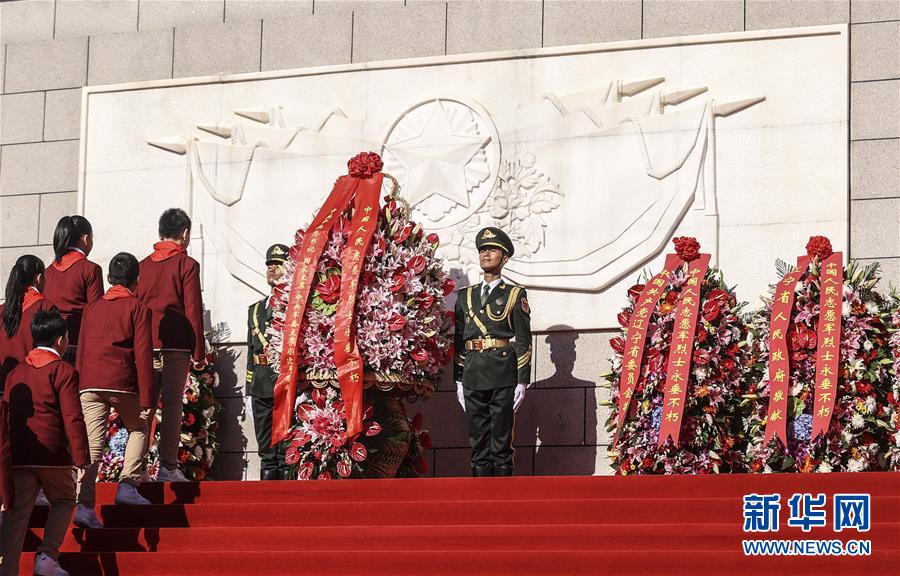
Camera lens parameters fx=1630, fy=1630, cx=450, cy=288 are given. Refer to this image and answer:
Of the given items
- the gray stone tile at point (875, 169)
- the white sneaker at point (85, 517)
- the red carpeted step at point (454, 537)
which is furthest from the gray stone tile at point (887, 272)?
the white sneaker at point (85, 517)

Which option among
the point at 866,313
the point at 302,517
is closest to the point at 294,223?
the point at 302,517

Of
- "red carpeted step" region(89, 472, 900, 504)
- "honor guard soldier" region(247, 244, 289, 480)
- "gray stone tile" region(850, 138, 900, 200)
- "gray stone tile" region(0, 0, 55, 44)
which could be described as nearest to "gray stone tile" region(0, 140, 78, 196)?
"gray stone tile" region(0, 0, 55, 44)

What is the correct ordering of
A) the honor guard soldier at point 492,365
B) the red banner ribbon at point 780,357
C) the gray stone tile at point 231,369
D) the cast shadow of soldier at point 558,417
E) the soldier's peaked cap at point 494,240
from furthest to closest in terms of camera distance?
the gray stone tile at point 231,369
the cast shadow of soldier at point 558,417
the soldier's peaked cap at point 494,240
the honor guard soldier at point 492,365
the red banner ribbon at point 780,357

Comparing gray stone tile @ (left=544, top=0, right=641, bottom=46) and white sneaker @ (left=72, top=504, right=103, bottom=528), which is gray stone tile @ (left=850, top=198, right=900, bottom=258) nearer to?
gray stone tile @ (left=544, top=0, right=641, bottom=46)

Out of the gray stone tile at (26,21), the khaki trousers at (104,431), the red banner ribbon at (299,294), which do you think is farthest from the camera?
the gray stone tile at (26,21)

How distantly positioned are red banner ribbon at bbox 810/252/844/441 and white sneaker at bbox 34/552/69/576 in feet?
12.0

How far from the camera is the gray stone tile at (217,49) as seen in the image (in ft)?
35.1

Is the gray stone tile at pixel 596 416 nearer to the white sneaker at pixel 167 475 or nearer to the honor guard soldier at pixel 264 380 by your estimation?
the honor guard soldier at pixel 264 380

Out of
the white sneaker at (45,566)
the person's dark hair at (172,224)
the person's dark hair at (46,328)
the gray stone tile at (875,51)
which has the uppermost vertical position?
the gray stone tile at (875,51)

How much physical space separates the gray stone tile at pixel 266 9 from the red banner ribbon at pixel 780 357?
3852 mm

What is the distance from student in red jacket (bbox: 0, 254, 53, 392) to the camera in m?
7.70

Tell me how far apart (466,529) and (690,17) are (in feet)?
13.3

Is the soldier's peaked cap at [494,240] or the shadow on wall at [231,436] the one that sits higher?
the soldier's peaked cap at [494,240]

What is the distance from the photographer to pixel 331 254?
8664 mm
